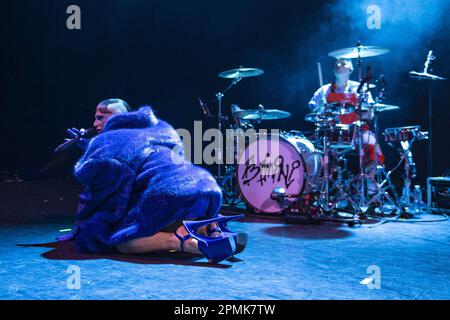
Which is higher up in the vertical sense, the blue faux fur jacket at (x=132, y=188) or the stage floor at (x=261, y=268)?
the blue faux fur jacket at (x=132, y=188)

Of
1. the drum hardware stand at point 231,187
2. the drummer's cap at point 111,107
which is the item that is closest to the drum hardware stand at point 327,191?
the drum hardware stand at point 231,187

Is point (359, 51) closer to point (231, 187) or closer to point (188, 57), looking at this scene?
point (231, 187)

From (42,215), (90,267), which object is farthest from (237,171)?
(90,267)

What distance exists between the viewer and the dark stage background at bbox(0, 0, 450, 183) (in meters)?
6.66

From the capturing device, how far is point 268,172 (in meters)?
5.27

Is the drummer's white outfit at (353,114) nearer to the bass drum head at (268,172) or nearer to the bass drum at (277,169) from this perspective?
the bass drum at (277,169)

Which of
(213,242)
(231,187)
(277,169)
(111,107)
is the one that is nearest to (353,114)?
(277,169)

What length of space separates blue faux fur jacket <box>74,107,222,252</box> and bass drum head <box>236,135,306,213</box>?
2292 millimetres

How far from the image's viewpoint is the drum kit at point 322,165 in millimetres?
4855

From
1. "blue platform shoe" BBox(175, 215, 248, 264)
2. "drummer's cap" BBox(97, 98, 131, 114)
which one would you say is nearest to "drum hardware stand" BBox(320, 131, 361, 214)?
"blue platform shoe" BBox(175, 215, 248, 264)

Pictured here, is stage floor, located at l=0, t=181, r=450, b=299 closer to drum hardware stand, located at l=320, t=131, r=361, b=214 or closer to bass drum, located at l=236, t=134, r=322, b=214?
drum hardware stand, located at l=320, t=131, r=361, b=214

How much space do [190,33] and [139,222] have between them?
652 cm

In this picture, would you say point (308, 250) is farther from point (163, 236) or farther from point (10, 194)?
point (10, 194)

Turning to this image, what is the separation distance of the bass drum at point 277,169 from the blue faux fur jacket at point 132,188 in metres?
2.29
